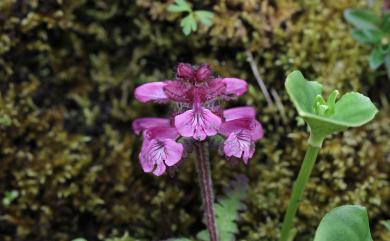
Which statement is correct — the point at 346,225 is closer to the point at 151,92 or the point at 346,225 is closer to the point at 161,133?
the point at 161,133

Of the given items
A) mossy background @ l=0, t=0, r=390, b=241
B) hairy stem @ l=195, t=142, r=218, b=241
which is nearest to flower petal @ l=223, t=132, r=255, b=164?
hairy stem @ l=195, t=142, r=218, b=241

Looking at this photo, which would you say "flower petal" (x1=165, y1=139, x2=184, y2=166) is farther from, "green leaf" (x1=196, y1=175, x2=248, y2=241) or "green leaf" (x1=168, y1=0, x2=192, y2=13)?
"green leaf" (x1=168, y1=0, x2=192, y2=13)

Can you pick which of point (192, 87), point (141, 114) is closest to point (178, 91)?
point (192, 87)

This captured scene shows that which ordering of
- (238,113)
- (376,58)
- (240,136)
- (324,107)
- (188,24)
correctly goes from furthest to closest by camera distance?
1. (376,58)
2. (188,24)
3. (238,113)
4. (240,136)
5. (324,107)

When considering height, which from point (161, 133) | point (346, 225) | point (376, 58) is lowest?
point (346, 225)

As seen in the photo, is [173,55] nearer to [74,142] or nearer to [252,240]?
[74,142]
